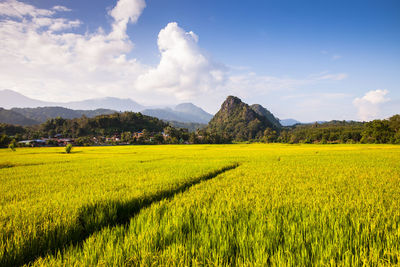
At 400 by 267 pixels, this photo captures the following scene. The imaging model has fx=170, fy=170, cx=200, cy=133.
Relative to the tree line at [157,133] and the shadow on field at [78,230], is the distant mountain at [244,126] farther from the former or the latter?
the shadow on field at [78,230]

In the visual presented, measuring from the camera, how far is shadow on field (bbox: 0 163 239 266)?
90.6 inches

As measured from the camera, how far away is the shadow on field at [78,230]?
7.55ft

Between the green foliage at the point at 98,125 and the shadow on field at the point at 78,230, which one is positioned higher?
the green foliage at the point at 98,125

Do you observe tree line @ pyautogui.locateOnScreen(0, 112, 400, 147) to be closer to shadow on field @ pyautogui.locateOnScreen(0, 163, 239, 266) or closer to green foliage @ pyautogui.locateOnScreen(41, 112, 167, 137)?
green foliage @ pyautogui.locateOnScreen(41, 112, 167, 137)

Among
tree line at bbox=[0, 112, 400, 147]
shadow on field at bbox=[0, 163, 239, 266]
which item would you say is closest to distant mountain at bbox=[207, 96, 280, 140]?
tree line at bbox=[0, 112, 400, 147]

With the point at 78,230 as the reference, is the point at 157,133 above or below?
above

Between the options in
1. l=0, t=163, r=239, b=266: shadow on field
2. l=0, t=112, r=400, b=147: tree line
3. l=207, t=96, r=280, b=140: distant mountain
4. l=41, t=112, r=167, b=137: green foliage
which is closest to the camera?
l=0, t=163, r=239, b=266: shadow on field

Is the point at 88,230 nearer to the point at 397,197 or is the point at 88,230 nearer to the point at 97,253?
the point at 97,253

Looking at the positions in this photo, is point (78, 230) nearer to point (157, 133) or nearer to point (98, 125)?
point (157, 133)

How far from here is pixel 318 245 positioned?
6.94 feet

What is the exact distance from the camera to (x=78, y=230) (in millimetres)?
3107

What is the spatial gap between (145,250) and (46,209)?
2.92m

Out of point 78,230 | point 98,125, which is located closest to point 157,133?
point 98,125

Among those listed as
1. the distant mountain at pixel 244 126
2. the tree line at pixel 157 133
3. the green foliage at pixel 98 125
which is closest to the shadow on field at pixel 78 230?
the tree line at pixel 157 133
